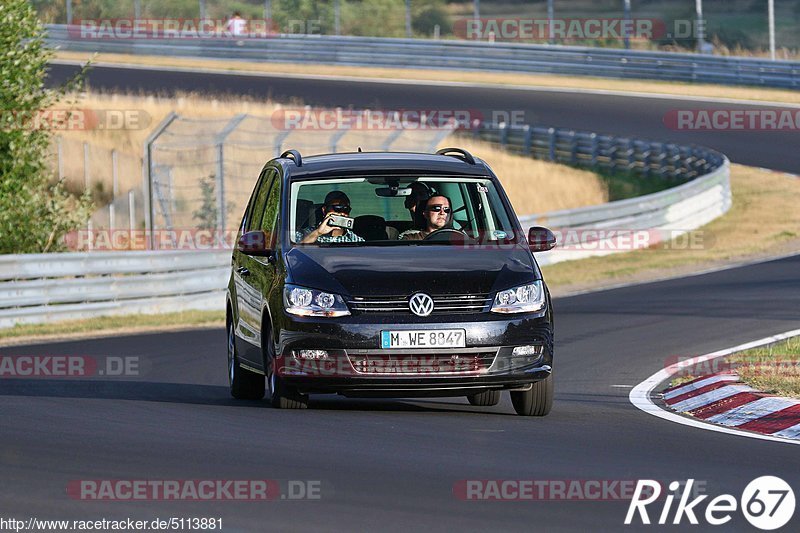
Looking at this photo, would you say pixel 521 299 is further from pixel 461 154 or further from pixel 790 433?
pixel 461 154

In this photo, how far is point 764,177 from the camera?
32.8m

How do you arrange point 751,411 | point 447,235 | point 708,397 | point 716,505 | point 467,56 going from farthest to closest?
1. point 467,56
2. point 708,397
3. point 447,235
4. point 751,411
5. point 716,505

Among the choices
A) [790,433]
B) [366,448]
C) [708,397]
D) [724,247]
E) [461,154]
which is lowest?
[724,247]

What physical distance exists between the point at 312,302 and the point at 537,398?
5.44 ft

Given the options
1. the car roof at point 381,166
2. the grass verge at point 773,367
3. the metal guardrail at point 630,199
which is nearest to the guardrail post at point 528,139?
the metal guardrail at point 630,199

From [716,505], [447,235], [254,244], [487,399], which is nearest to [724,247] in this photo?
[487,399]

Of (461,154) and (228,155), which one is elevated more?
(461,154)

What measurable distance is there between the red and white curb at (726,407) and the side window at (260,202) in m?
3.11

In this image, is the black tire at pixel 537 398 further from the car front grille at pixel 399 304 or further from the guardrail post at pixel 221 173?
the guardrail post at pixel 221 173

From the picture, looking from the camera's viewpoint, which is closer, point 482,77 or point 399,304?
point 399,304

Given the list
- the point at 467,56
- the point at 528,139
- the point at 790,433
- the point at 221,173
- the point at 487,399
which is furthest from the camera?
the point at 467,56

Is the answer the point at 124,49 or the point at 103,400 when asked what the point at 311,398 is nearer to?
the point at 103,400

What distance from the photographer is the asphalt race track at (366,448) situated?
6.67 metres

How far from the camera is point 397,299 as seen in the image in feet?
31.6
